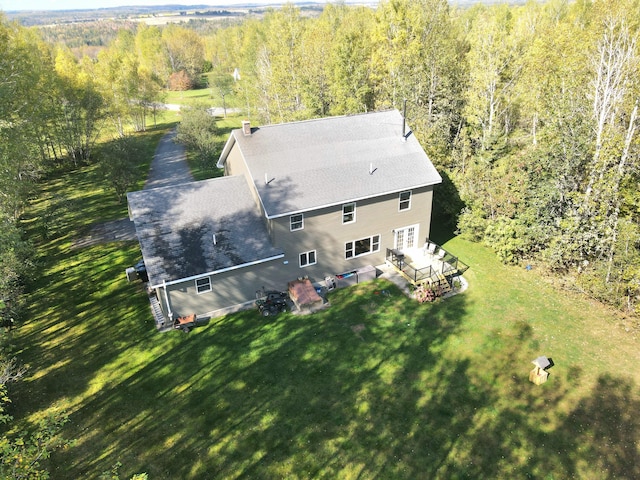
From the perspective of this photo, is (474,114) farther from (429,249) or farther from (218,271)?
→ (218,271)

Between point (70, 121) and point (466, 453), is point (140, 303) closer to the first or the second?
point (466, 453)

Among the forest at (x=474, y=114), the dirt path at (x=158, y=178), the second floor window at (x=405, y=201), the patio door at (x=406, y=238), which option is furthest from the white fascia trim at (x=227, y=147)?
the patio door at (x=406, y=238)

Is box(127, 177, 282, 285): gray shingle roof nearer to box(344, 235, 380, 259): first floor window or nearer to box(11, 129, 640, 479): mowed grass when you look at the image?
Result: box(11, 129, 640, 479): mowed grass

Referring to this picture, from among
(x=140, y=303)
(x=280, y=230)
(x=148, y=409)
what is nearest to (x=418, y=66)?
(x=280, y=230)

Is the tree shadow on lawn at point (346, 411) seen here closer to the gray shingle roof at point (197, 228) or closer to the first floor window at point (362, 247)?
the gray shingle roof at point (197, 228)

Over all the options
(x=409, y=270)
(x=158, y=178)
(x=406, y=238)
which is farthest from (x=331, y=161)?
(x=158, y=178)

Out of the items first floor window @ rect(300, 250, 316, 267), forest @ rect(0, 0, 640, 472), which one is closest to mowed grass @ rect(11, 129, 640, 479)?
first floor window @ rect(300, 250, 316, 267)
